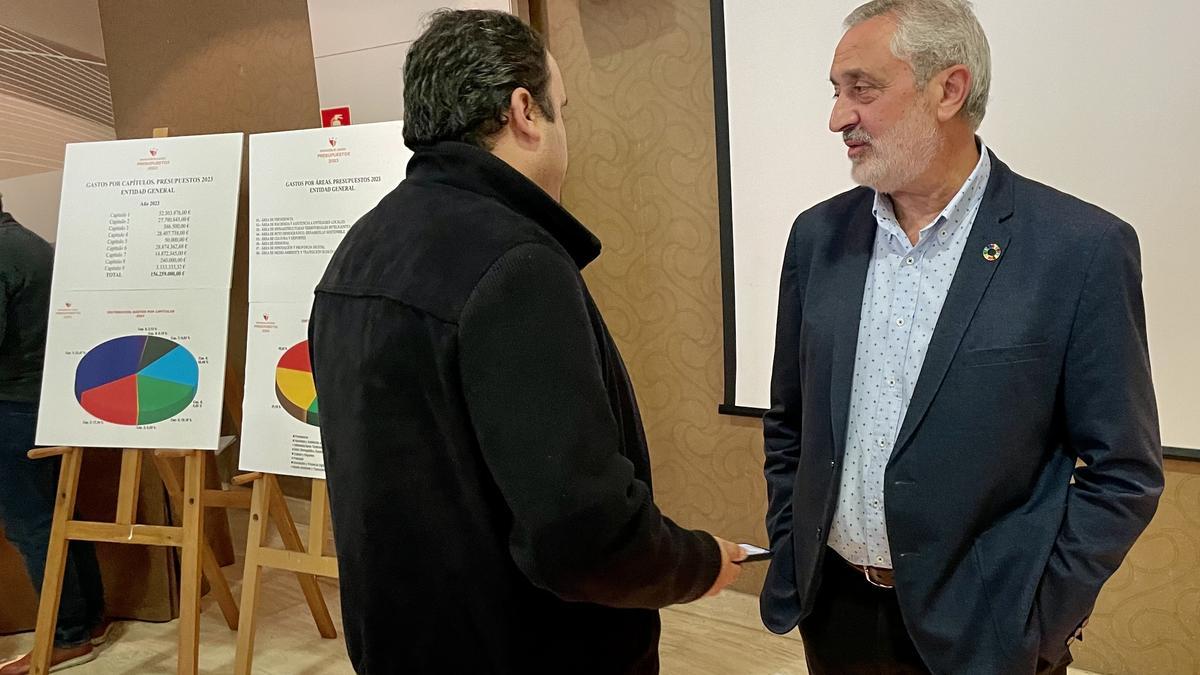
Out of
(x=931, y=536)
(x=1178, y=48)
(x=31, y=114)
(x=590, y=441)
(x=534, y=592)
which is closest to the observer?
(x=590, y=441)

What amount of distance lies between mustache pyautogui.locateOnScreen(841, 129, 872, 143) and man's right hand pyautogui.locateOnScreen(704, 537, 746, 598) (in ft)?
2.12

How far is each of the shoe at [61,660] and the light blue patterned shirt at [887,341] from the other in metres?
2.66

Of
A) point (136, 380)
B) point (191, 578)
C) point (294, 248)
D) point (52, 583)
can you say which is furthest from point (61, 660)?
point (294, 248)

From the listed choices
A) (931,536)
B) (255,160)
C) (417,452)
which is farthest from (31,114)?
(931,536)

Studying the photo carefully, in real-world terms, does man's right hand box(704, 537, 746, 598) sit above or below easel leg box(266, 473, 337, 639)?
above

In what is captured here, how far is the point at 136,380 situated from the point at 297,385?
1.76 feet

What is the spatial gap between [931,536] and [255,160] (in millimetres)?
2181

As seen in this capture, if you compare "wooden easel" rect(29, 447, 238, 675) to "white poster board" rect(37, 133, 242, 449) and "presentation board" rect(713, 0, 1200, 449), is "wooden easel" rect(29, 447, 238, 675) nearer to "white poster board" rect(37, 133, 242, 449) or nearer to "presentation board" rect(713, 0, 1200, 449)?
"white poster board" rect(37, 133, 242, 449)

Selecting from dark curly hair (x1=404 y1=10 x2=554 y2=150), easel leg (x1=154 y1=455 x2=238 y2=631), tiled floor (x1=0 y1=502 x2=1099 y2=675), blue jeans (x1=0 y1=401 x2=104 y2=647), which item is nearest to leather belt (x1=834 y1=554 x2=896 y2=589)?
dark curly hair (x1=404 y1=10 x2=554 y2=150)

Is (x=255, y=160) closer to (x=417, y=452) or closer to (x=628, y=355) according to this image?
(x=628, y=355)

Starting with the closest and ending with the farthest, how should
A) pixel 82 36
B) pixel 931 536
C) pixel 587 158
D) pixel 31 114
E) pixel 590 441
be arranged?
pixel 590 441 → pixel 931 536 → pixel 587 158 → pixel 31 114 → pixel 82 36

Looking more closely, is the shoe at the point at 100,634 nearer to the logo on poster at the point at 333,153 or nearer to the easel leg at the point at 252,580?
the easel leg at the point at 252,580

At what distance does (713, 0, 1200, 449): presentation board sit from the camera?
6.68ft

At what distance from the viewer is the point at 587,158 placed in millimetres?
3137
